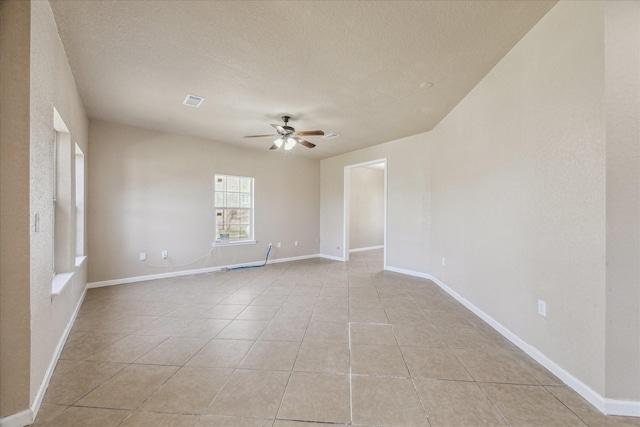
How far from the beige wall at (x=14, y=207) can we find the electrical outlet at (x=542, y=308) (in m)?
3.48

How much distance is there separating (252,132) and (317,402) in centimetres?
428

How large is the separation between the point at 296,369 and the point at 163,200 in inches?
161

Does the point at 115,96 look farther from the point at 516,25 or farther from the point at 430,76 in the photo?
the point at 516,25

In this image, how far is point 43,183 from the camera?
1.70 meters

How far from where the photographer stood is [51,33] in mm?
1898

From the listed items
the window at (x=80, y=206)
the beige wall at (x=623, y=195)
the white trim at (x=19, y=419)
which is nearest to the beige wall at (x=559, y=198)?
the beige wall at (x=623, y=195)

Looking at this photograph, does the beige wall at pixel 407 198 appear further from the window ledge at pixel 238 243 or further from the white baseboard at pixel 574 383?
the window ledge at pixel 238 243

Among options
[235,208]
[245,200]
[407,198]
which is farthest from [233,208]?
[407,198]

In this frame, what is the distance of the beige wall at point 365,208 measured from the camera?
8.12m

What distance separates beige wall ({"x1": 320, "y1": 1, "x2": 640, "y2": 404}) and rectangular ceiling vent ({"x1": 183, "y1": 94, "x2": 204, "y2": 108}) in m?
3.44

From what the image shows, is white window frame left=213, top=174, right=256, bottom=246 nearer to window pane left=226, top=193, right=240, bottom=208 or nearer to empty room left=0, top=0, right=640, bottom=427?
window pane left=226, top=193, right=240, bottom=208

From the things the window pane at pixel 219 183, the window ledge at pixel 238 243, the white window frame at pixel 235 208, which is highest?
the window pane at pixel 219 183

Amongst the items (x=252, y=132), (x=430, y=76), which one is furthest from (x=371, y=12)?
(x=252, y=132)

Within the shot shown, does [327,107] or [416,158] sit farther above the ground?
[327,107]
